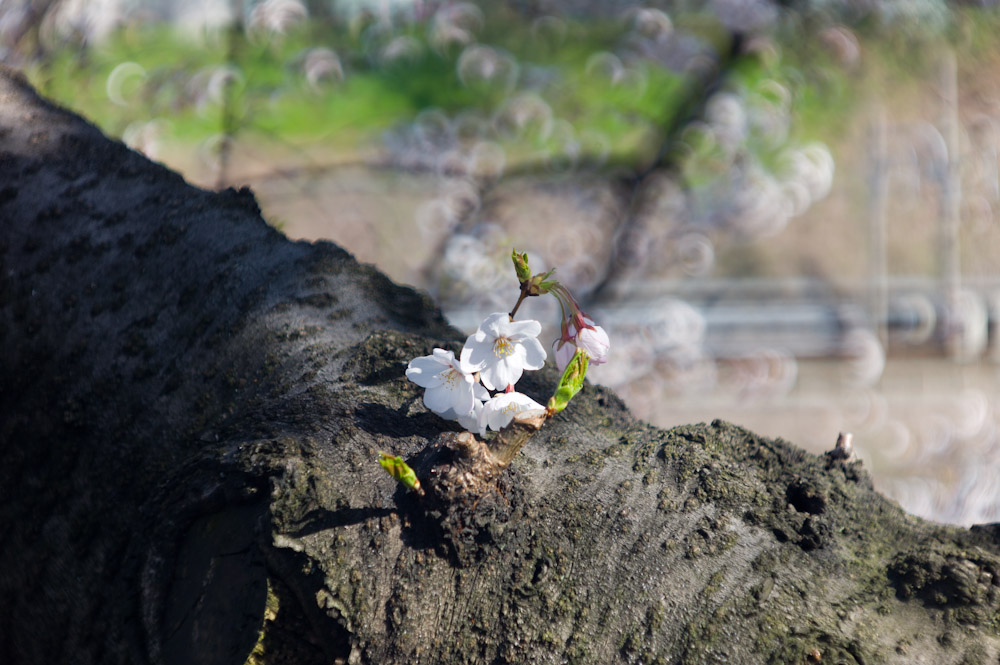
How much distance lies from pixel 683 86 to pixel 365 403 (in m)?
3.85

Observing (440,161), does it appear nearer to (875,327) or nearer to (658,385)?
(658,385)

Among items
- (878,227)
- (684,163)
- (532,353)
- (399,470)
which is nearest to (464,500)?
(399,470)

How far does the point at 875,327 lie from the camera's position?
4.32m

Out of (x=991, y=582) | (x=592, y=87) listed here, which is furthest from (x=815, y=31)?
(x=991, y=582)

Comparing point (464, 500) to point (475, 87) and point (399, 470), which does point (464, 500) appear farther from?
point (475, 87)

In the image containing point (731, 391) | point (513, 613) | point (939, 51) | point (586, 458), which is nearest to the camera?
point (513, 613)

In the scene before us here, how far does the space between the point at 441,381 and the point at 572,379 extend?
135mm

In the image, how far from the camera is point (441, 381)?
26.8 inches

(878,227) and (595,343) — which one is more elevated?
(878,227)

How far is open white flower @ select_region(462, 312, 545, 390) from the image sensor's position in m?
0.67

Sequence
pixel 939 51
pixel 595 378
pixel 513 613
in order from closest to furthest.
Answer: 1. pixel 513 613
2. pixel 595 378
3. pixel 939 51

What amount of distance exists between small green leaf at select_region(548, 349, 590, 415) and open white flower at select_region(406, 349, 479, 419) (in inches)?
3.3

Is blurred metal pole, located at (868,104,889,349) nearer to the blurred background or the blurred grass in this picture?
the blurred background

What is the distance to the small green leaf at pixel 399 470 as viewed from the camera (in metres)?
0.57
